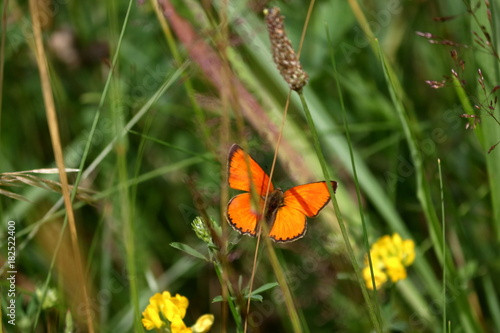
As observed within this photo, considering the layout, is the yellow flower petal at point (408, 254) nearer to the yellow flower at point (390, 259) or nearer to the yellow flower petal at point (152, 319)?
the yellow flower at point (390, 259)

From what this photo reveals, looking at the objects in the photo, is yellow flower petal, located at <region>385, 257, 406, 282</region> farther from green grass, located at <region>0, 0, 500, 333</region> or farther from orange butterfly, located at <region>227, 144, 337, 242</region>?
orange butterfly, located at <region>227, 144, 337, 242</region>

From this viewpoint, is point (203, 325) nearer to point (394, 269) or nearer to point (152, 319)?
point (152, 319)

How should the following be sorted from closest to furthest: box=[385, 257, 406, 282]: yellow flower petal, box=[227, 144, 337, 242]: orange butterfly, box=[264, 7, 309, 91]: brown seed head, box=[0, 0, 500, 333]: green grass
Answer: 1. box=[264, 7, 309, 91]: brown seed head
2. box=[227, 144, 337, 242]: orange butterfly
3. box=[385, 257, 406, 282]: yellow flower petal
4. box=[0, 0, 500, 333]: green grass

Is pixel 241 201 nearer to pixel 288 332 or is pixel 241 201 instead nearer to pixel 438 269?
pixel 288 332

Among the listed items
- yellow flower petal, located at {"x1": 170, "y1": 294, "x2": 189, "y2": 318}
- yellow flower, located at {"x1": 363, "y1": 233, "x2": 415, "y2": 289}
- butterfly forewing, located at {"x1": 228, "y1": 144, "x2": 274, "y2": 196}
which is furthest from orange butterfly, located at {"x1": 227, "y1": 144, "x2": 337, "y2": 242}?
yellow flower, located at {"x1": 363, "y1": 233, "x2": 415, "y2": 289}

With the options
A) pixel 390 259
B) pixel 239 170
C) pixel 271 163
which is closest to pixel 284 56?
pixel 239 170

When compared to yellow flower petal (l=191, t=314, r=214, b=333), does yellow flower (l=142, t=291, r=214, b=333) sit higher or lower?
higher
